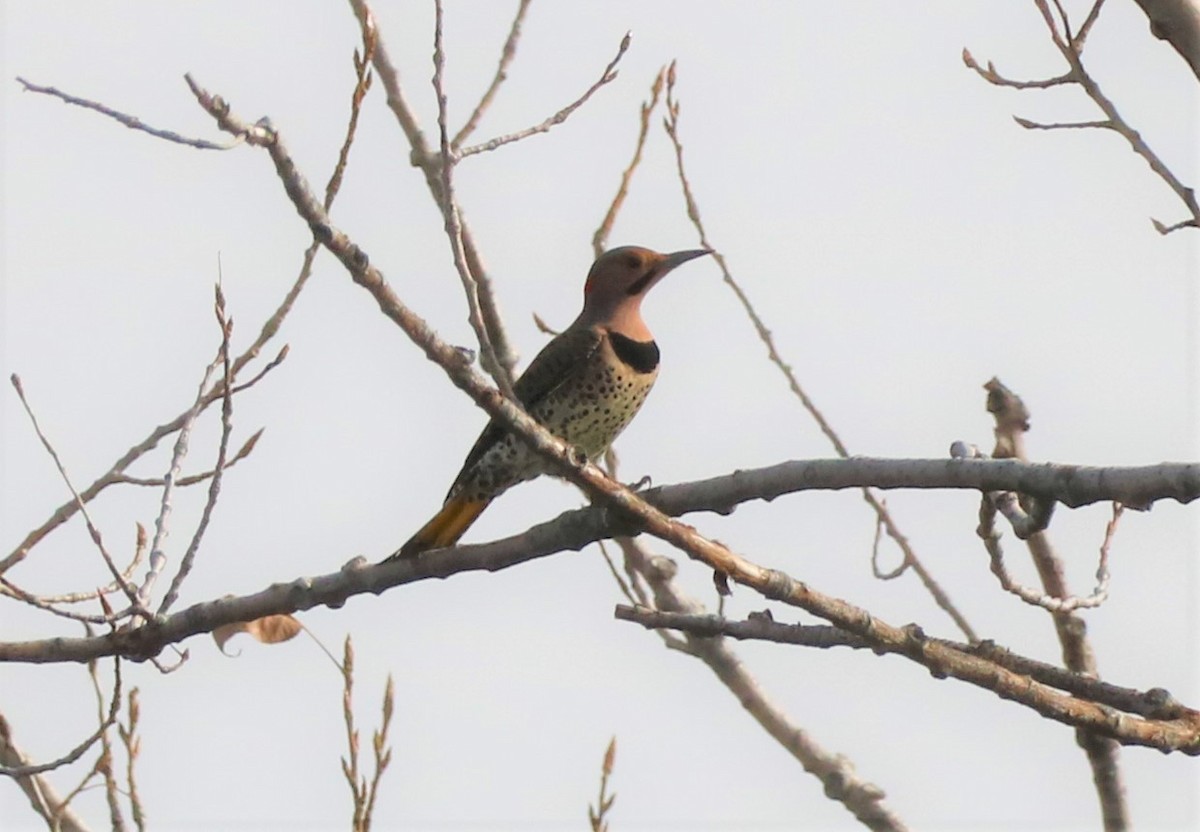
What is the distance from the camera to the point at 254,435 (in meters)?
4.34

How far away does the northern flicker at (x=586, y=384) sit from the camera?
559 centimetres

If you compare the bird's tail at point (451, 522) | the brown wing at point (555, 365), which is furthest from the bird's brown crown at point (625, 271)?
the bird's tail at point (451, 522)

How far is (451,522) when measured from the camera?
553cm

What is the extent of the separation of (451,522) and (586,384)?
2.57 ft

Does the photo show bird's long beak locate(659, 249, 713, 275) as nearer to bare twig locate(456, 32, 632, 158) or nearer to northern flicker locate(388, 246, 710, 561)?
northern flicker locate(388, 246, 710, 561)

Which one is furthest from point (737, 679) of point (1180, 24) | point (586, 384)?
point (1180, 24)

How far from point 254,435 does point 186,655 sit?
545mm

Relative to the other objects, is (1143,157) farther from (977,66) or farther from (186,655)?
(186,655)

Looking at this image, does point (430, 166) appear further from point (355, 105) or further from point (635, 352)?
point (355, 105)

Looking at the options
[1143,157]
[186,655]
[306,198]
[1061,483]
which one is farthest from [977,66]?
[186,655]

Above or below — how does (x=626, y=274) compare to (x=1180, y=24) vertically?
above

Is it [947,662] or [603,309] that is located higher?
[603,309]

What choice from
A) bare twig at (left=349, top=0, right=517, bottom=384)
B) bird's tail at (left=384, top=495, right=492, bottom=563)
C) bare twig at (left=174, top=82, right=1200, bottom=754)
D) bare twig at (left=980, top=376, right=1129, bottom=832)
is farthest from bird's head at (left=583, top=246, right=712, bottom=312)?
bare twig at (left=174, top=82, right=1200, bottom=754)

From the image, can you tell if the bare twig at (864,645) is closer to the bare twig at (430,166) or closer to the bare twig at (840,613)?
the bare twig at (840,613)
